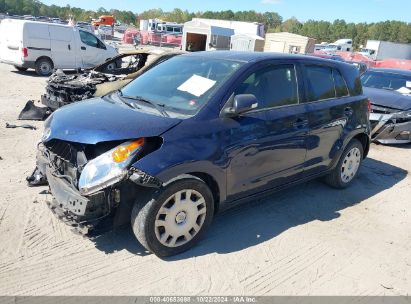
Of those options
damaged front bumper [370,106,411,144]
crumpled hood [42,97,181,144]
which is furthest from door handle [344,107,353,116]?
damaged front bumper [370,106,411,144]

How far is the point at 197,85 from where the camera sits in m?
3.91

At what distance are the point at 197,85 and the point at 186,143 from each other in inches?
31.6

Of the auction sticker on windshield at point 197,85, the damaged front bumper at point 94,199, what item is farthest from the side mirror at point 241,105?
the damaged front bumper at point 94,199

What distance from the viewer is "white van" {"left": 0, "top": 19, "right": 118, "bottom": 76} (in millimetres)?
13758

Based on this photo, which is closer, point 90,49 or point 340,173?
point 340,173

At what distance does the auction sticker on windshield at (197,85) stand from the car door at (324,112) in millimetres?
1369

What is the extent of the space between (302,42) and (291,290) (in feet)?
114

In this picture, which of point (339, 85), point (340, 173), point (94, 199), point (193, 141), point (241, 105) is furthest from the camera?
point (340, 173)

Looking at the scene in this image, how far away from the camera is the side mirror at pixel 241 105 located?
3.59 m

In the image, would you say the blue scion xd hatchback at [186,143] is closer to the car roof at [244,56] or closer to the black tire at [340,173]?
the car roof at [244,56]

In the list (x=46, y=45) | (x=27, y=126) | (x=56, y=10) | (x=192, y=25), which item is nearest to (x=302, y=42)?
(x=192, y=25)

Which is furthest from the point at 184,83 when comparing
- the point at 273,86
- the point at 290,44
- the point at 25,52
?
the point at 290,44

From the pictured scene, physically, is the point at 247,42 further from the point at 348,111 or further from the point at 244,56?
the point at 244,56

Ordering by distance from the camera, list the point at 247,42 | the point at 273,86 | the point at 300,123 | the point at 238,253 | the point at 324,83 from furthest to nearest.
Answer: the point at 247,42 < the point at 324,83 < the point at 300,123 < the point at 273,86 < the point at 238,253
